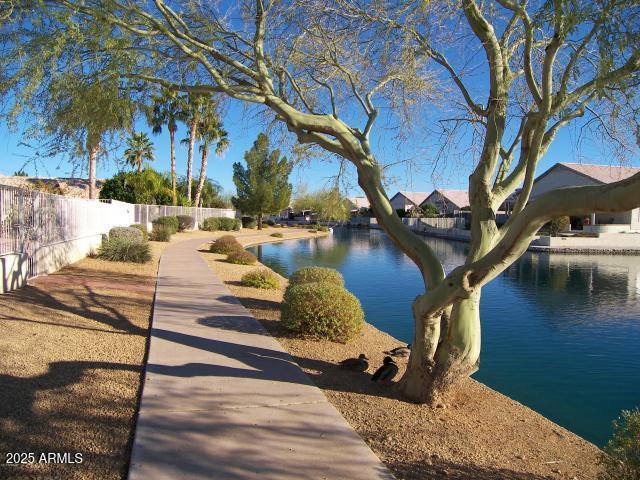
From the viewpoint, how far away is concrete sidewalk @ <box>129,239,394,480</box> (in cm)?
402

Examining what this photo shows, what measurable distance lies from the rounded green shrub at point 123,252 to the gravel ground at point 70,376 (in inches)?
276

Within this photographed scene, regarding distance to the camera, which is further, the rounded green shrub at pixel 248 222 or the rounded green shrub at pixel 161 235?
the rounded green shrub at pixel 248 222

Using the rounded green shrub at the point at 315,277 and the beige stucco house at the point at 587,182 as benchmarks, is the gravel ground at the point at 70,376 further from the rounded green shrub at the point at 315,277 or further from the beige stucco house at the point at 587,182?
the beige stucco house at the point at 587,182

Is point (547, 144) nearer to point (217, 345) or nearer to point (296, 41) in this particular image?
point (296, 41)

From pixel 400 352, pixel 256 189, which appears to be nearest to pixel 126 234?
pixel 400 352

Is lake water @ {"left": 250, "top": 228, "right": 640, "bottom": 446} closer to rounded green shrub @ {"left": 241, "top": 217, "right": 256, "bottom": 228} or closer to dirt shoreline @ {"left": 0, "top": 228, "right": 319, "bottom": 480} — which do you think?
dirt shoreline @ {"left": 0, "top": 228, "right": 319, "bottom": 480}

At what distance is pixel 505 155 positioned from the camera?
693 centimetres

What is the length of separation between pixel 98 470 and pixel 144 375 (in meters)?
2.32

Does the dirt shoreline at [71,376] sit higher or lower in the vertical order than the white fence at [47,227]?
lower

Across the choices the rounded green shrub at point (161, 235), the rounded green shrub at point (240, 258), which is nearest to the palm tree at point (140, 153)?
the rounded green shrub at point (161, 235)

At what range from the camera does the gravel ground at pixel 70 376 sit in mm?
4086

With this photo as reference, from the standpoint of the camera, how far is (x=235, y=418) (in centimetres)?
492

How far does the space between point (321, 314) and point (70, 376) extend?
388 centimetres

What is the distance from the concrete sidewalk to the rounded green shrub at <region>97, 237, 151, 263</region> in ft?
35.2
